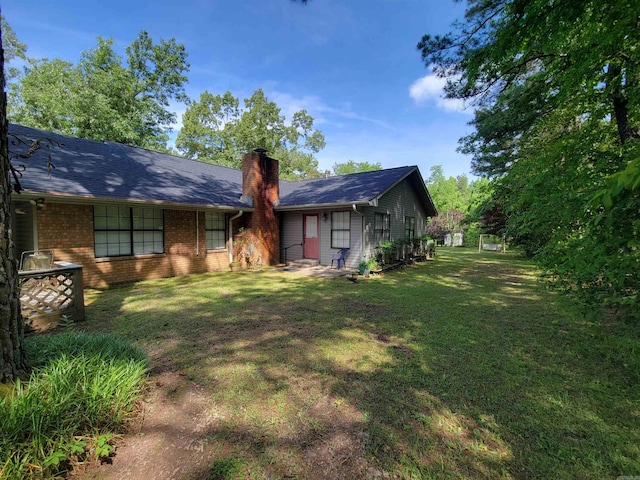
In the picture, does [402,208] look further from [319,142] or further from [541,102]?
[319,142]

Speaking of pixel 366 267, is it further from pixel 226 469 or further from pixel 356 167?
pixel 356 167

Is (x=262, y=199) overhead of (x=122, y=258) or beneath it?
overhead

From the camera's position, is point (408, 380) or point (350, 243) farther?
point (350, 243)

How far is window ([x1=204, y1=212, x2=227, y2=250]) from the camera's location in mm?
10594

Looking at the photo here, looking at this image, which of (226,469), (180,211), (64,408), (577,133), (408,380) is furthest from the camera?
(180,211)

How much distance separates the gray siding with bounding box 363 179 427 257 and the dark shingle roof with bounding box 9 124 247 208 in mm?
4991

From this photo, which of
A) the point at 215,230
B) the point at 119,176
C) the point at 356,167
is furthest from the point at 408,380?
the point at 356,167

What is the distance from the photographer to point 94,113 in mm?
17469

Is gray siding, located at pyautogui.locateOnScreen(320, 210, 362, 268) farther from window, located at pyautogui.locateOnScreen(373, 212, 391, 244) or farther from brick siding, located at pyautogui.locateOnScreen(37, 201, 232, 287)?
brick siding, located at pyautogui.locateOnScreen(37, 201, 232, 287)

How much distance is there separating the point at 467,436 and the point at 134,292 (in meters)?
7.68

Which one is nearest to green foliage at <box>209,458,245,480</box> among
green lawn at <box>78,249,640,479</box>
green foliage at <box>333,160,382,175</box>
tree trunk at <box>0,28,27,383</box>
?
green lawn at <box>78,249,640,479</box>

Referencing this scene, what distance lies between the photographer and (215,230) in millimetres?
10859

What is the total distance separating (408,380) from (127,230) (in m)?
8.69

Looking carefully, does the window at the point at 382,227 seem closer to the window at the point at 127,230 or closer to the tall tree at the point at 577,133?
the tall tree at the point at 577,133
